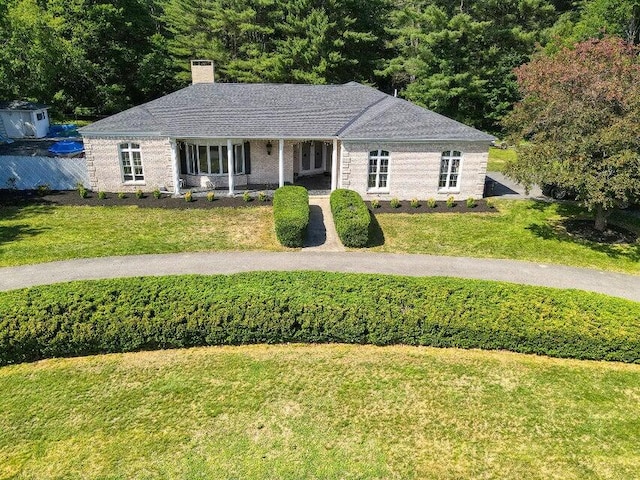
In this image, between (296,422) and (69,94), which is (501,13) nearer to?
(69,94)

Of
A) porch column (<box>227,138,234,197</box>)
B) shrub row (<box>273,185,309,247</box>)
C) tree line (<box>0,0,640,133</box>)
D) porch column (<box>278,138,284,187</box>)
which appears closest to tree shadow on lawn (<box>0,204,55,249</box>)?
porch column (<box>227,138,234,197</box>)

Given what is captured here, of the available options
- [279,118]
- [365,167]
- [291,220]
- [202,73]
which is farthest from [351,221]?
[202,73]

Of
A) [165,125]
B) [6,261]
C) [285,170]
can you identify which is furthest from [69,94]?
[6,261]

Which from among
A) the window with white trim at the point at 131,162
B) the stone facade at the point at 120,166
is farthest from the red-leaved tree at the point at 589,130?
the window with white trim at the point at 131,162

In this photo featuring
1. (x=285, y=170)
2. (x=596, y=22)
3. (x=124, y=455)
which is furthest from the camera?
(x=596, y=22)

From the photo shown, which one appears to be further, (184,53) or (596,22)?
(184,53)

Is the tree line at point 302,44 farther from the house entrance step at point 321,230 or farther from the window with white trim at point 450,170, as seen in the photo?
the house entrance step at point 321,230

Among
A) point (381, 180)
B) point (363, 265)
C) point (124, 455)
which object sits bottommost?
point (124, 455)
